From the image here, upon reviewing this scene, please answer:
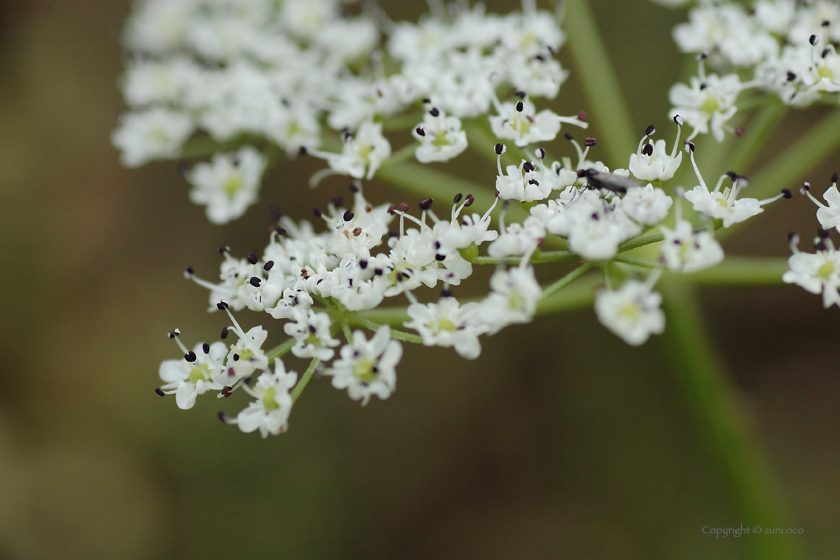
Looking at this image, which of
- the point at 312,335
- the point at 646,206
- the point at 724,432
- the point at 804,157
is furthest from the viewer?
the point at 724,432

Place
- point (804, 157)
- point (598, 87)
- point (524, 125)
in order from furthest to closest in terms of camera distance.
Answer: point (598, 87) < point (804, 157) < point (524, 125)

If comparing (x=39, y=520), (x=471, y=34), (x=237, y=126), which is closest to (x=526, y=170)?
(x=471, y=34)

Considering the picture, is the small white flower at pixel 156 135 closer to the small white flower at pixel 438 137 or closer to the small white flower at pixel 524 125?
the small white flower at pixel 438 137

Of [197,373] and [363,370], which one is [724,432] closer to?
[363,370]

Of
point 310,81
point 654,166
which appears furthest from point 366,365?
point 310,81

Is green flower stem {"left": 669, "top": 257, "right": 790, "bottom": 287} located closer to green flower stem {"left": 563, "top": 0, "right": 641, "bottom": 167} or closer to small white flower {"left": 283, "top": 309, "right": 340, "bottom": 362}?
green flower stem {"left": 563, "top": 0, "right": 641, "bottom": 167}

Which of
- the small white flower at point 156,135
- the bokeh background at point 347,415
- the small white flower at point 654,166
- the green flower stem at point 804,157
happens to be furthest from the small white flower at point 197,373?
the green flower stem at point 804,157
